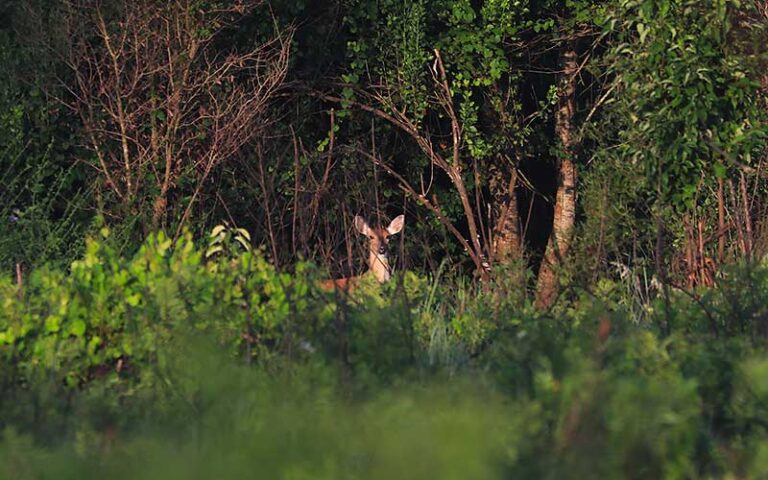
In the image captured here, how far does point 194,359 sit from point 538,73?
11.0 metres

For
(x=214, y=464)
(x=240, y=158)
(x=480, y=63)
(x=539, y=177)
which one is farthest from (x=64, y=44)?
(x=214, y=464)

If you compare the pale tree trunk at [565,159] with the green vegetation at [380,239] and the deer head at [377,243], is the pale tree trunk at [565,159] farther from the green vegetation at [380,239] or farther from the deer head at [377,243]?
the deer head at [377,243]

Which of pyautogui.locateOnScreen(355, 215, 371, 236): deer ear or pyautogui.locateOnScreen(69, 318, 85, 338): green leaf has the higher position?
pyautogui.locateOnScreen(355, 215, 371, 236): deer ear

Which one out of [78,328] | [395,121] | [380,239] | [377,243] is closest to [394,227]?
[377,243]

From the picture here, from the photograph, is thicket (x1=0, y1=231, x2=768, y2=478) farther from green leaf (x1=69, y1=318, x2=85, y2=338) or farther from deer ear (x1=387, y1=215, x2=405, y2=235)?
deer ear (x1=387, y1=215, x2=405, y2=235)

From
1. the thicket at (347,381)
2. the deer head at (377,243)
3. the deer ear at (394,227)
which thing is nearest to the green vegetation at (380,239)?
the thicket at (347,381)

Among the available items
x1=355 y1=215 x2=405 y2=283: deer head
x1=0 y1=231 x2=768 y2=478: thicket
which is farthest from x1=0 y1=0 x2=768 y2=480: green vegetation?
x1=355 y1=215 x2=405 y2=283: deer head

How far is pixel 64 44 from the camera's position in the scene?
11.6 meters

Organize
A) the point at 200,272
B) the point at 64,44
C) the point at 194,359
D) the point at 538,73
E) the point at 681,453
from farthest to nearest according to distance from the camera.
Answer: the point at 538,73 < the point at 64,44 < the point at 200,272 < the point at 194,359 < the point at 681,453

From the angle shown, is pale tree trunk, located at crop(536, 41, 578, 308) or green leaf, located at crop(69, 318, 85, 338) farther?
pale tree trunk, located at crop(536, 41, 578, 308)

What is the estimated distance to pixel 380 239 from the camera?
30.5ft

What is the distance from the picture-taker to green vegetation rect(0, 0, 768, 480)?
375 centimetres

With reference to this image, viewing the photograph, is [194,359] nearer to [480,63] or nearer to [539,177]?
[480,63]

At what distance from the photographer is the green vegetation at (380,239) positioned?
375cm
